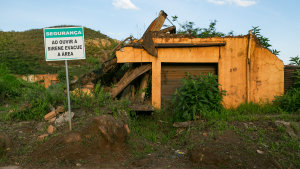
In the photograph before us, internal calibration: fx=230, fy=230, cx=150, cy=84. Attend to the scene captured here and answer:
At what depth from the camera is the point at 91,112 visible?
638 cm

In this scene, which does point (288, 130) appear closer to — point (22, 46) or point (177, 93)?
point (177, 93)

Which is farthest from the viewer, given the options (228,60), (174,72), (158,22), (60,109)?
(158,22)

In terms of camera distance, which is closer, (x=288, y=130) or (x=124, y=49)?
(x=288, y=130)

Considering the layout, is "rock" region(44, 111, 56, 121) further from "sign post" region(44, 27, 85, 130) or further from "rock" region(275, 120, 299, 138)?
"rock" region(275, 120, 299, 138)

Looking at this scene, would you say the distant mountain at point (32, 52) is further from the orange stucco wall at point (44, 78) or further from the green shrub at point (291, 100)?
the green shrub at point (291, 100)

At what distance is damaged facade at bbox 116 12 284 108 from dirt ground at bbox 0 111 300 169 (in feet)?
7.05

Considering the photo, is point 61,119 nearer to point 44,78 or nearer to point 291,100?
point 291,100

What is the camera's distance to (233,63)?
771 centimetres

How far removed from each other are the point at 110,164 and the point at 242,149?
278cm

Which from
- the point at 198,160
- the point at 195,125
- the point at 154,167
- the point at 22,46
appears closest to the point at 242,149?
the point at 198,160

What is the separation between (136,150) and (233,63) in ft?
15.1

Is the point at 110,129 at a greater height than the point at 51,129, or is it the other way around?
the point at 110,129

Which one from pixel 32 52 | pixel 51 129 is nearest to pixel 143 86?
pixel 51 129

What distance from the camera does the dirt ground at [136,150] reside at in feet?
14.8
